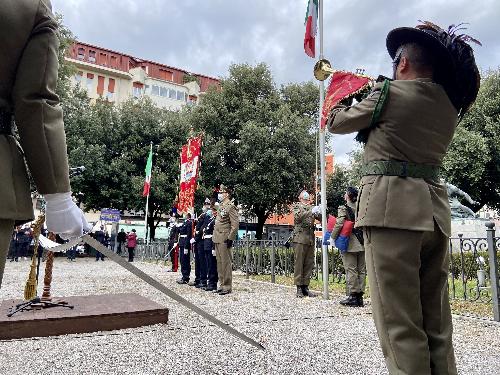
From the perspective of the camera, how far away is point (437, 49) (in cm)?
241

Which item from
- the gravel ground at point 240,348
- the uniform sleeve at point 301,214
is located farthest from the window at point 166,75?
the gravel ground at point 240,348

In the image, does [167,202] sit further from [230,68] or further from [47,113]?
[47,113]

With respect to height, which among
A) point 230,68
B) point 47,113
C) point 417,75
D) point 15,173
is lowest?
point 15,173

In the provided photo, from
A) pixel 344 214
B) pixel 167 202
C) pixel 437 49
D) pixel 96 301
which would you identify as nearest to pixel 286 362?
pixel 437 49

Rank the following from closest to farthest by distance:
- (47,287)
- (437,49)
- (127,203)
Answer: (437,49)
(47,287)
(127,203)

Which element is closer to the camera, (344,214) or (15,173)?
(15,173)

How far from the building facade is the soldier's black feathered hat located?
135 feet

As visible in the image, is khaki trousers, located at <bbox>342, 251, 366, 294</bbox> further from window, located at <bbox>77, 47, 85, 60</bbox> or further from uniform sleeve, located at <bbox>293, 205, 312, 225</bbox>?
window, located at <bbox>77, 47, 85, 60</bbox>

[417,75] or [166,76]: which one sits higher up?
[166,76]

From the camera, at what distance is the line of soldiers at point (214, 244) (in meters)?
8.73

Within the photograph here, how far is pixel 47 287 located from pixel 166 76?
156 feet

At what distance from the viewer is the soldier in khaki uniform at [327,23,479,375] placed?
2.19 m

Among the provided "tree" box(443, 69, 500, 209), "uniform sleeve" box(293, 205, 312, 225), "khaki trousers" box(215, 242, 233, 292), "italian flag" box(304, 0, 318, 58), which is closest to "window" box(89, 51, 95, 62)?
"tree" box(443, 69, 500, 209)

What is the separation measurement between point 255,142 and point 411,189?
75.8 ft
